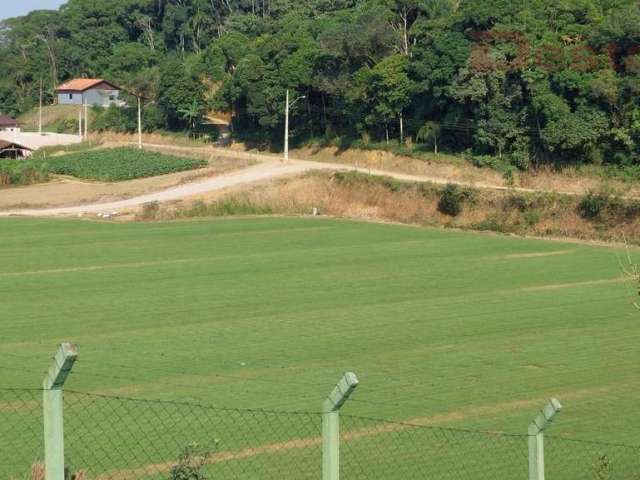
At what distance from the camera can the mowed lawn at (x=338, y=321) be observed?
21969 mm

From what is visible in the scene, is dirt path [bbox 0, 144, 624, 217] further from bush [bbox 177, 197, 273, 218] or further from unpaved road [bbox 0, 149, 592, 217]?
bush [bbox 177, 197, 273, 218]

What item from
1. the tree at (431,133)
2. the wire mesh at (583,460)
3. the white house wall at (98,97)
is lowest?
the wire mesh at (583,460)

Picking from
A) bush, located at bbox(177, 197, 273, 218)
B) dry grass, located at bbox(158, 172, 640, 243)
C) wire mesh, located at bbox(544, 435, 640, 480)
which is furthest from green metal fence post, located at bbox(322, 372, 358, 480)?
bush, located at bbox(177, 197, 273, 218)

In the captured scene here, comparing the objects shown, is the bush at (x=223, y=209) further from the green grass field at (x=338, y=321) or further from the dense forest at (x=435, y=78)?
the dense forest at (x=435, y=78)

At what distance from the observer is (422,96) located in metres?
68.7

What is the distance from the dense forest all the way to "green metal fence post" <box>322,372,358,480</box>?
50370mm

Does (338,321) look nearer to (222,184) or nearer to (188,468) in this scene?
(188,468)

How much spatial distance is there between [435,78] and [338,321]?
37365 millimetres

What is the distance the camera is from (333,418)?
8.00 m

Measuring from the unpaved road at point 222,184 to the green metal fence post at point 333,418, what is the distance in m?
45.7

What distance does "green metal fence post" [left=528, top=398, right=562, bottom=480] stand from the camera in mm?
8859

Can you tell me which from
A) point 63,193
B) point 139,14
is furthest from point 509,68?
point 139,14

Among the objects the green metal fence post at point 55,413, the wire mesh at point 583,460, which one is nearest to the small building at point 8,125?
the wire mesh at point 583,460

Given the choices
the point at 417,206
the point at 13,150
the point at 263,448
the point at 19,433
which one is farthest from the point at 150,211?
the point at 263,448
